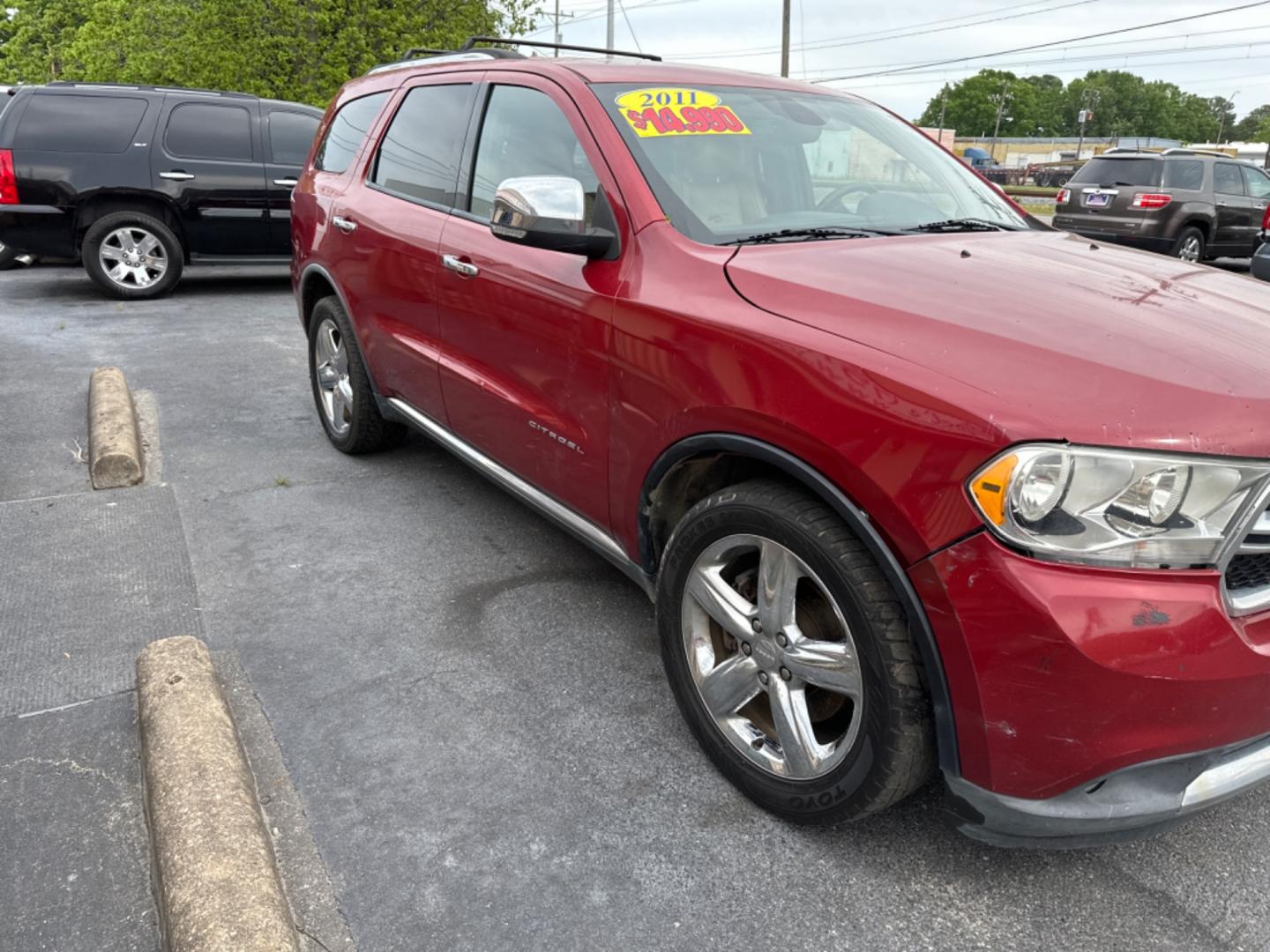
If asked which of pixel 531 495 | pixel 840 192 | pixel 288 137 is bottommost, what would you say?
pixel 531 495

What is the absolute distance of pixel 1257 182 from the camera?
1467 cm

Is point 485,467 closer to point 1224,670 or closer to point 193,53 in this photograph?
point 1224,670

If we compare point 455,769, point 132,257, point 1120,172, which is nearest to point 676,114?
point 455,769

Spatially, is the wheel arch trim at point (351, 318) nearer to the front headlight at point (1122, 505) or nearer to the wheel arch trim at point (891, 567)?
the wheel arch trim at point (891, 567)

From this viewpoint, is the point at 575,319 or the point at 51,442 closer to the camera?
the point at 575,319

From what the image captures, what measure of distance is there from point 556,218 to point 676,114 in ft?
2.12

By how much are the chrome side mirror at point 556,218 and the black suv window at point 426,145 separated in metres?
1.02

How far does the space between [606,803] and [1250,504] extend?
156cm

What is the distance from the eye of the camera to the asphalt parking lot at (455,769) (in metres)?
2.09

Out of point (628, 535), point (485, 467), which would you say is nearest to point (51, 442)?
point (485, 467)

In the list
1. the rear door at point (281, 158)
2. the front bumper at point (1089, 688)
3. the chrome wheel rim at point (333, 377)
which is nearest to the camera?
the front bumper at point (1089, 688)

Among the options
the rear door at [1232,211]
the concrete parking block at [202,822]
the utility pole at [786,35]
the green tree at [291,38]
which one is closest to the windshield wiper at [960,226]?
the concrete parking block at [202,822]

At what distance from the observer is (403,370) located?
4043 mm

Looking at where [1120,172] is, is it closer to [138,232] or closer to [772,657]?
[138,232]
